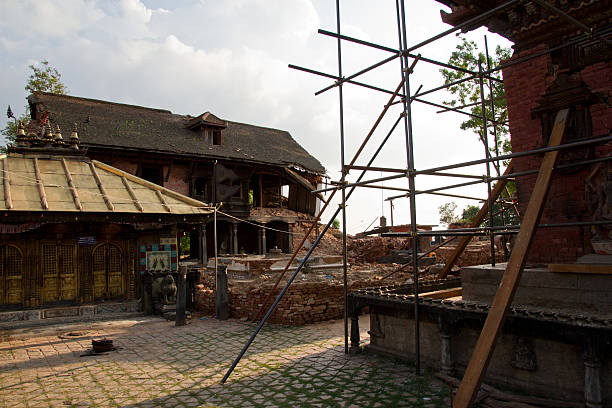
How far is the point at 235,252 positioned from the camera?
25578 millimetres

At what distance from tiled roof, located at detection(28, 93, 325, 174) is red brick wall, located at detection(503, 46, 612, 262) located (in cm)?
1944

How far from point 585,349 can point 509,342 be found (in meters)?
0.99

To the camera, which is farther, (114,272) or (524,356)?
(114,272)

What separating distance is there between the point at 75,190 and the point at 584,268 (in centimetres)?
1197

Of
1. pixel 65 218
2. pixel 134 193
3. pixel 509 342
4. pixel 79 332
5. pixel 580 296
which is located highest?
pixel 134 193

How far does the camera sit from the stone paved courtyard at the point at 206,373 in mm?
5379

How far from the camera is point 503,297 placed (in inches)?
160

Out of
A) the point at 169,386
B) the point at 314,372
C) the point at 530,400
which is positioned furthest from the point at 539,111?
the point at 169,386

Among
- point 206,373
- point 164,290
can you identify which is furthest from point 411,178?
point 164,290

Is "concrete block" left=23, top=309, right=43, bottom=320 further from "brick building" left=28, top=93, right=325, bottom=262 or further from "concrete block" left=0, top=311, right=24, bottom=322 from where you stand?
"brick building" left=28, top=93, right=325, bottom=262

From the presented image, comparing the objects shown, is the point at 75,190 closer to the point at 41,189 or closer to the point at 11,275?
the point at 41,189

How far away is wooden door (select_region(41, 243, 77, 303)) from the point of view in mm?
11398

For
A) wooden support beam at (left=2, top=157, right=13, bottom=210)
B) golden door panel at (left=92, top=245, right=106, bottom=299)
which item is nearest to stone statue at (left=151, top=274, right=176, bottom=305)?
golden door panel at (left=92, top=245, right=106, bottom=299)

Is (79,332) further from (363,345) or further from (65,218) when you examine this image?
(363,345)
